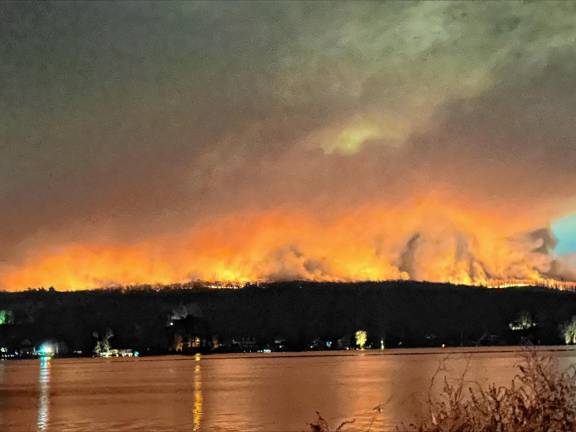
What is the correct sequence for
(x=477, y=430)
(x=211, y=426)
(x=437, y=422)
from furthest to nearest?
1. (x=211, y=426)
2. (x=477, y=430)
3. (x=437, y=422)

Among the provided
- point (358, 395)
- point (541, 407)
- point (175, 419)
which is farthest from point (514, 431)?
point (358, 395)

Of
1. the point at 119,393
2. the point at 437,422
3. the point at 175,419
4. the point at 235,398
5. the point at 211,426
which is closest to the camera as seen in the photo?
the point at 437,422

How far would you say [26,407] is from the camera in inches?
2272

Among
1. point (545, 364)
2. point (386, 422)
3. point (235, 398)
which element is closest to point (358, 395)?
point (235, 398)

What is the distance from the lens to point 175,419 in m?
44.8

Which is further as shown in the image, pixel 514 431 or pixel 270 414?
pixel 270 414

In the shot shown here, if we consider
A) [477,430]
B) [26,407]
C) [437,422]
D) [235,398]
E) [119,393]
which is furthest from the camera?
[119,393]

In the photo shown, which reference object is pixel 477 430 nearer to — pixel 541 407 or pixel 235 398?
pixel 541 407

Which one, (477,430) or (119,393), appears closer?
(477,430)

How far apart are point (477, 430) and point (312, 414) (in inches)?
1165

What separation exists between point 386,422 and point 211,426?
26.3 ft

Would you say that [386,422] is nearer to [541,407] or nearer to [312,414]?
[312,414]

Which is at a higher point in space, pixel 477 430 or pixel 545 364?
pixel 545 364

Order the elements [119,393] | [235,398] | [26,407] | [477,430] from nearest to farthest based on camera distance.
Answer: [477,430]
[26,407]
[235,398]
[119,393]
